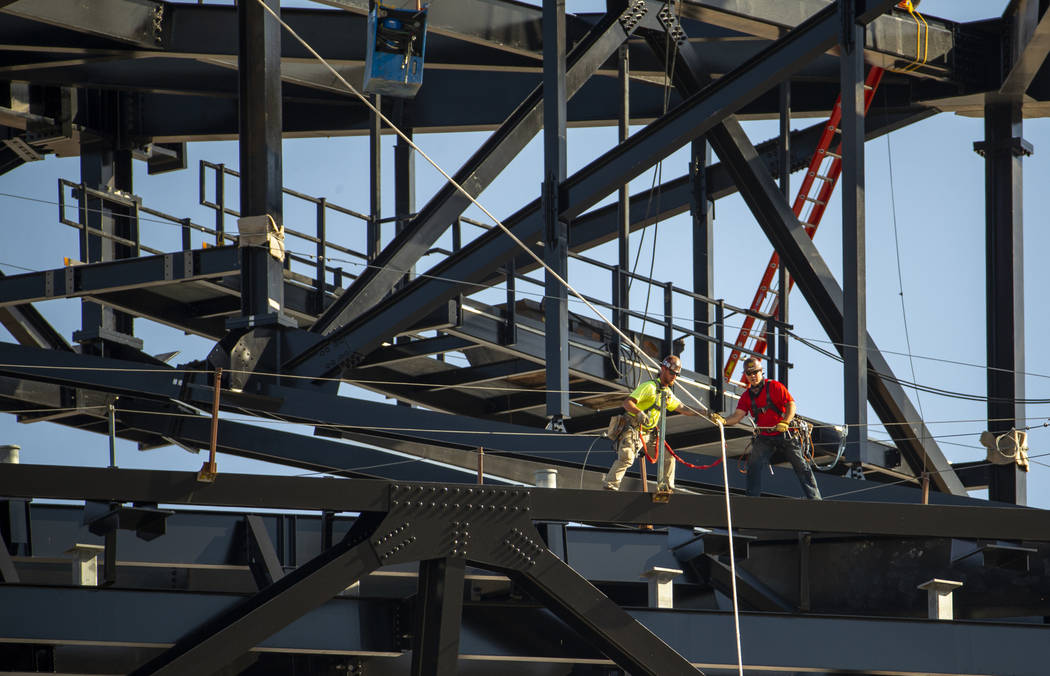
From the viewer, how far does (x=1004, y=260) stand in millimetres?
22203

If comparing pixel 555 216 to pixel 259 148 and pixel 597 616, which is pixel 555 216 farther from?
pixel 597 616

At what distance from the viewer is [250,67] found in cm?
1922

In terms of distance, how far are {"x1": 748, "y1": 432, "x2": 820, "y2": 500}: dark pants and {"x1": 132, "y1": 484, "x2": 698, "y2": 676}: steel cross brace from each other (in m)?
2.85

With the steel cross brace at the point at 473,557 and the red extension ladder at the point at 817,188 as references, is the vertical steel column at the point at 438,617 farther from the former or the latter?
the red extension ladder at the point at 817,188

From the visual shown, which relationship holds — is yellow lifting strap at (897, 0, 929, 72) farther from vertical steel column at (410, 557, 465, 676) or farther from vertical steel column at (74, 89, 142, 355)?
vertical steel column at (74, 89, 142, 355)

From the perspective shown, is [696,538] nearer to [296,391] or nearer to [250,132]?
[296,391]

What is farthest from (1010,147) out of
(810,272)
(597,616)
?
(597,616)

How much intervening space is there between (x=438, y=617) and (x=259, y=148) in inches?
313

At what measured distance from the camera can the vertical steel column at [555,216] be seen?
58.5 ft

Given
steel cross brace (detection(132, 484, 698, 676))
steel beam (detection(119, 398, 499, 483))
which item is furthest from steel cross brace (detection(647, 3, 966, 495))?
steel cross brace (detection(132, 484, 698, 676))

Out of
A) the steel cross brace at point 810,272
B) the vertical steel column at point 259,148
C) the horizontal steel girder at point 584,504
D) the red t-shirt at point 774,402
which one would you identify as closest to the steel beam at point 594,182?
the vertical steel column at point 259,148

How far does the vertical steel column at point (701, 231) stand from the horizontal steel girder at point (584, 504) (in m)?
9.62

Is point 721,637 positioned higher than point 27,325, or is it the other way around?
point 27,325

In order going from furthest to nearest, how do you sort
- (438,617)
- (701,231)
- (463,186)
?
(701,231), (463,186), (438,617)
